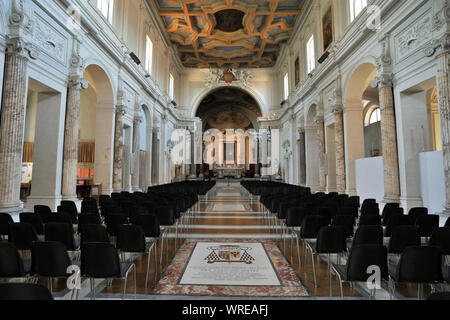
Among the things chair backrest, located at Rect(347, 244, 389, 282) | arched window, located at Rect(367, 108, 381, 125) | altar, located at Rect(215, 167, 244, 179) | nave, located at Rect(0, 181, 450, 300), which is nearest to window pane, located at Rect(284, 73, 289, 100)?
arched window, located at Rect(367, 108, 381, 125)

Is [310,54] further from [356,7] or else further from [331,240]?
[331,240]

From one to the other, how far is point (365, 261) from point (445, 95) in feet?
18.1

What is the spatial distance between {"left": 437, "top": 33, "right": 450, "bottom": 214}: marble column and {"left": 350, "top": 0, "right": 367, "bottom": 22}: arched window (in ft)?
16.8

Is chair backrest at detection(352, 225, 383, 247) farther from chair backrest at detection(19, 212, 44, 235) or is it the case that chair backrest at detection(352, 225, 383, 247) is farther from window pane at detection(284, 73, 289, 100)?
window pane at detection(284, 73, 289, 100)

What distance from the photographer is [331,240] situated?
355 cm

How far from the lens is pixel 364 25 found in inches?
376

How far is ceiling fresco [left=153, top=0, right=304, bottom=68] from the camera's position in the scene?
17.4m

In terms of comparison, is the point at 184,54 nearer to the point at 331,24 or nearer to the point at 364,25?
the point at 331,24

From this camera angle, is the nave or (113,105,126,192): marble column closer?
the nave

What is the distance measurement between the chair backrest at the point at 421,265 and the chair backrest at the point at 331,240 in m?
0.94

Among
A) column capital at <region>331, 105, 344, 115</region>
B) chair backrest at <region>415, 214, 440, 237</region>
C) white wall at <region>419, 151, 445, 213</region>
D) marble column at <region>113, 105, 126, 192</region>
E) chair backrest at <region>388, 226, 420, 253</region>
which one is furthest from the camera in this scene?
marble column at <region>113, 105, 126, 192</region>

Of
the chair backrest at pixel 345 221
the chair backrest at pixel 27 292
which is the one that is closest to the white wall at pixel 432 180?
the chair backrest at pixel 345 221
